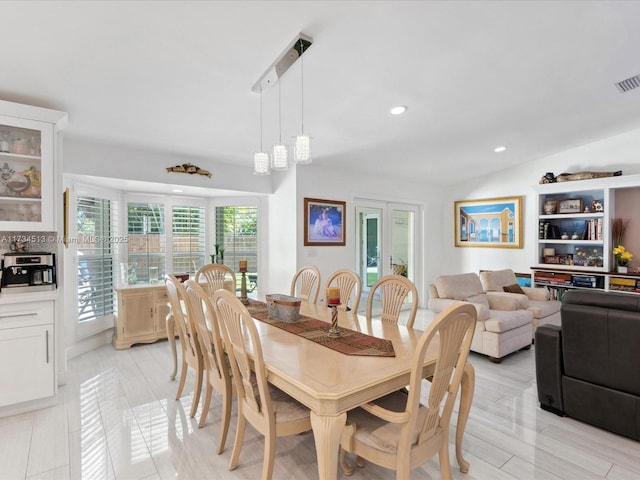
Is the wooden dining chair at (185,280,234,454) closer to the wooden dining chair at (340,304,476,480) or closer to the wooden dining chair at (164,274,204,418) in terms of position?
the wooden dining chair at (164,274,204,418)

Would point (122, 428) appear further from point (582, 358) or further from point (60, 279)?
point (582, 358)

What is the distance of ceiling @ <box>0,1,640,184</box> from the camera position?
1.95 metres

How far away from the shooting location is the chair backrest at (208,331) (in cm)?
205

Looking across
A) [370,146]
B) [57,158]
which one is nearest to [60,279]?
[57,158]

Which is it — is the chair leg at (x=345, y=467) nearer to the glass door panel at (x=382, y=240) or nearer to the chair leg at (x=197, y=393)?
the chair leg at (x=197, y=393)

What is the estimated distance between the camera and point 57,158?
299 cm

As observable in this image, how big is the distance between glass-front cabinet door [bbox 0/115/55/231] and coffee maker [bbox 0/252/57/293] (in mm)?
262

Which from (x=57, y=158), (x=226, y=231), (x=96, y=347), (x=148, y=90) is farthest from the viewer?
(x=226, y=231)

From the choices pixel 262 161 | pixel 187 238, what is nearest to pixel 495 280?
pixel 262 161

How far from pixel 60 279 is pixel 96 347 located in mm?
1412

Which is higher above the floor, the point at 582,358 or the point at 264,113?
the point at 264,113

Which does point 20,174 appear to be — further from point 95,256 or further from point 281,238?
point 281,238

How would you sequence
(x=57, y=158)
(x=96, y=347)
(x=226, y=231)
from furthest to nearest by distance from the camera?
(x=226, y=231) < (x=96, y=347) < (x=57, y=158)

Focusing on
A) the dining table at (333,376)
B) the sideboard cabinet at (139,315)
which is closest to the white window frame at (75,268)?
the sideboard cabinet at (139,315)
